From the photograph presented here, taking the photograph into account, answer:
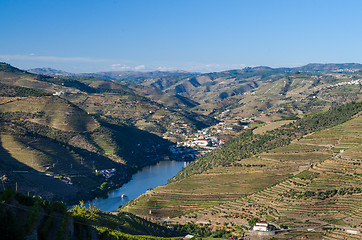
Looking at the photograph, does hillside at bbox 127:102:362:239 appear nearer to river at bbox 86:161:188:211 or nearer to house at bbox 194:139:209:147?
river at bbox 86:161:188:211

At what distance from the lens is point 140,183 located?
327 ft

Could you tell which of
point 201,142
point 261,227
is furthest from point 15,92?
point 261,227

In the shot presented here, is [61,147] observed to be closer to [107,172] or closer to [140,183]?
[107,172]

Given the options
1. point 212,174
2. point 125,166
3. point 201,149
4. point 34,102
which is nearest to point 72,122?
point 34,102

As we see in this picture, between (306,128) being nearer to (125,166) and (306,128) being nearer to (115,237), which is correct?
(125,166)

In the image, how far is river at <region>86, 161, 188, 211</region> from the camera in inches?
3221

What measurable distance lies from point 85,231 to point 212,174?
58.0m

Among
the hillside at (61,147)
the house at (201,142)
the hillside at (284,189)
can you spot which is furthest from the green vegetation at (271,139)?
the house at (201,142)

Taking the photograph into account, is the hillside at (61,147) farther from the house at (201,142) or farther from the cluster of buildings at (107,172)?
the house at (201,142)

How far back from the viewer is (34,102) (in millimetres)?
132750

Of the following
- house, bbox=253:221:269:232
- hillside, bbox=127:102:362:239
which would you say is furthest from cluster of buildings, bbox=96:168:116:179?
house, bbox=253:221:269:232

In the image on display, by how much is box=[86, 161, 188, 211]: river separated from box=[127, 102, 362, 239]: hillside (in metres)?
11.6

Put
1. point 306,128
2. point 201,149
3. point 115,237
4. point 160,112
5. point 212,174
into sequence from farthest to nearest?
point 160,112
point 201,149
point 306,128
point 212,174
point 115,237

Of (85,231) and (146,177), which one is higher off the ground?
(85,231)
